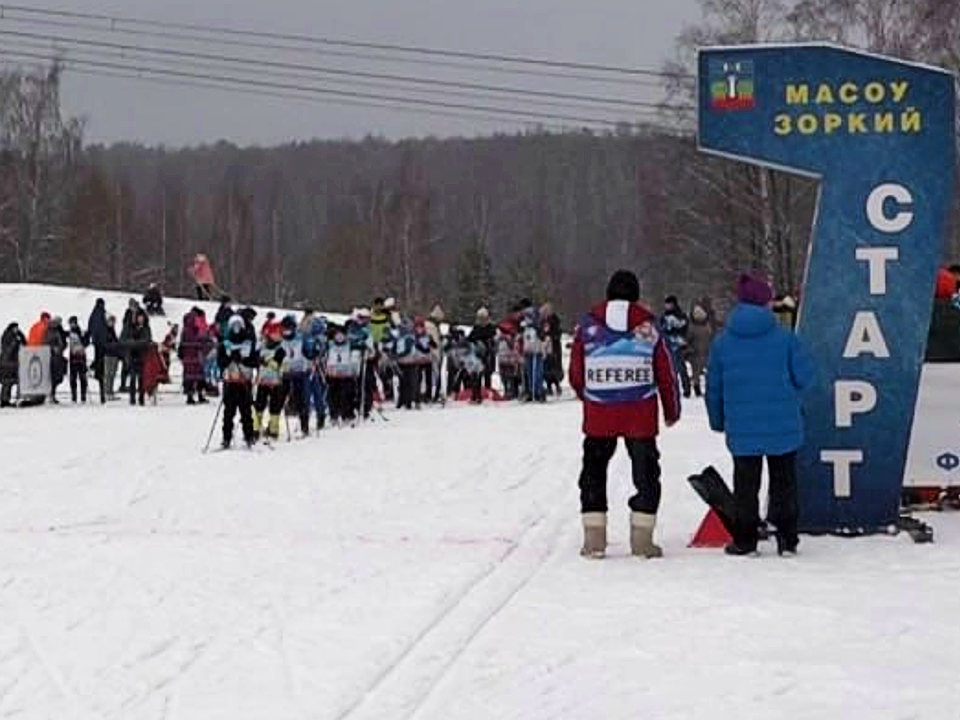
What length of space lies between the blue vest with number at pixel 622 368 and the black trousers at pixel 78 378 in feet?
70.1

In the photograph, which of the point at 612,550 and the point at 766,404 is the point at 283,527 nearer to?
the point at 612,550

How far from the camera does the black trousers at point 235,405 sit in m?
18.9

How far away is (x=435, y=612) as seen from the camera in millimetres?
8531

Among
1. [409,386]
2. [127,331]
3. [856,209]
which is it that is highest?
[856,209]

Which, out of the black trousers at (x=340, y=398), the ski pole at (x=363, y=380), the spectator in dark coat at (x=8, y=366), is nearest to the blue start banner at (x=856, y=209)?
the black trousers at (x=340, y=398)

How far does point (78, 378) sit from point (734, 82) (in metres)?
21.8

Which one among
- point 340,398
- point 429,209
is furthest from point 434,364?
point 429,209

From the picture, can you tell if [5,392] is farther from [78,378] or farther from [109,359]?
[109,359]

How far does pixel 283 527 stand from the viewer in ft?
39.9

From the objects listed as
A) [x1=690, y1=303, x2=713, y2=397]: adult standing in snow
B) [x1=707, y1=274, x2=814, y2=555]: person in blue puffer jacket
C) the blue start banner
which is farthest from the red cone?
[x1=690, y1=303, x2=713, y2=397]: adult standing in snow

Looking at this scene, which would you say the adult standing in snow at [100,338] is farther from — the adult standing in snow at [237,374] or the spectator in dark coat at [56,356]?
the adult standing in snow at [237,374]

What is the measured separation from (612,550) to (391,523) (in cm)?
223

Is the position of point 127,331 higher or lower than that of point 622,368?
lower

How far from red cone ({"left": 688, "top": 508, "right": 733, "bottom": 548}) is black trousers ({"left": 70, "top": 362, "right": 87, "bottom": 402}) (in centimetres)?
2121
